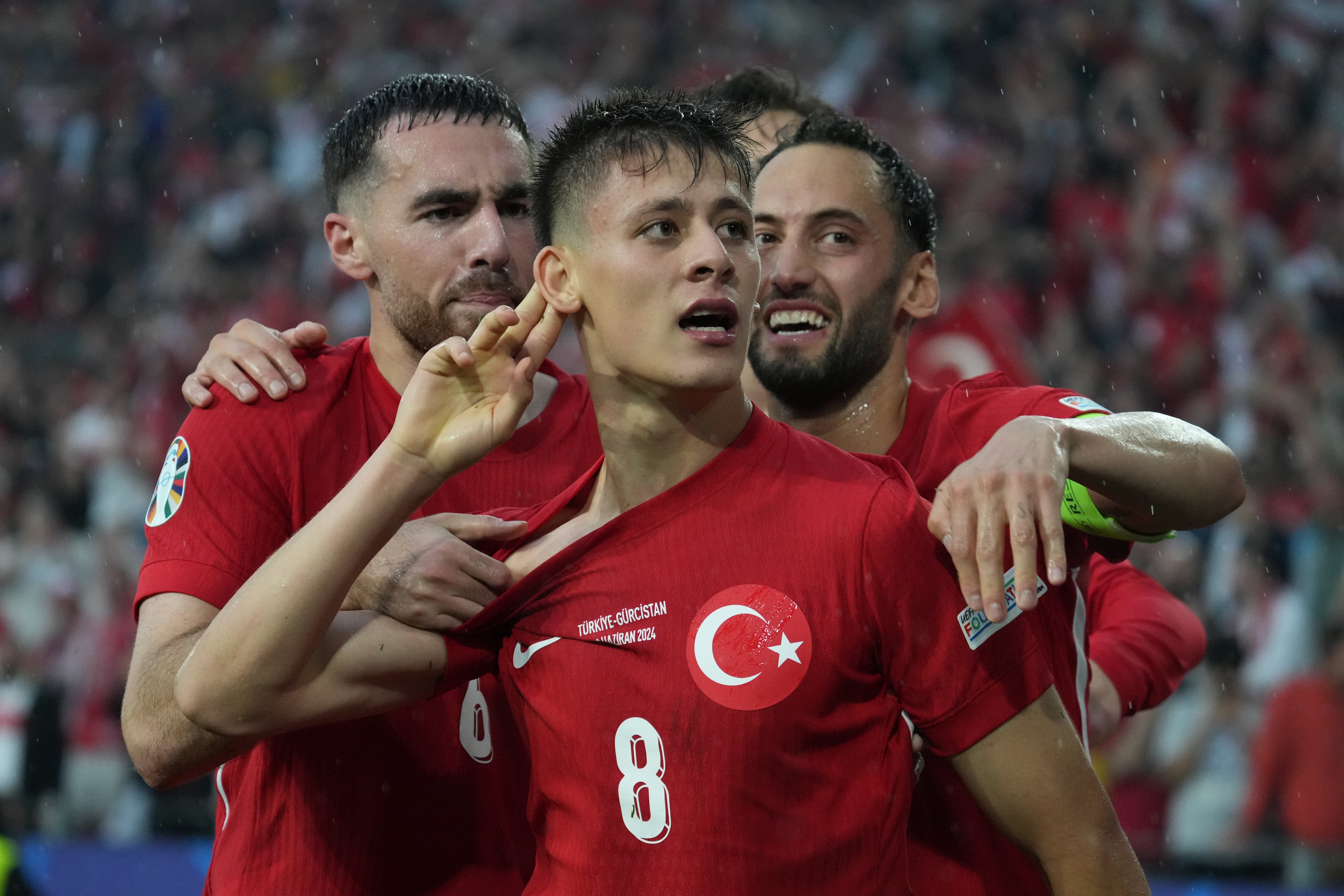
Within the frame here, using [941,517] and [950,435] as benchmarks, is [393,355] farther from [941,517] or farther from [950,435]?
[941,517]

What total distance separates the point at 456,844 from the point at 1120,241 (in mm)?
8455

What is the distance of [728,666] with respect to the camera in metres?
2.46

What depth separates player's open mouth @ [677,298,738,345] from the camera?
2607 millimetres

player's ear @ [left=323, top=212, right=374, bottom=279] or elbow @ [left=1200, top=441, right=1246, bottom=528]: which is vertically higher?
player's ear @ [left=323, top=212, right=374, bottom=279]

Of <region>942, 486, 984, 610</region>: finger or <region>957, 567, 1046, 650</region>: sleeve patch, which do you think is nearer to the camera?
<region>942, 486, 984, 610</region>: finger

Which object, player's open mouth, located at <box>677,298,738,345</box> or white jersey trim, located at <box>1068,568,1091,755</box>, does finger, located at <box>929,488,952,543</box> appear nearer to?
player's open mouth, located at <box>677,298,738,345</box>

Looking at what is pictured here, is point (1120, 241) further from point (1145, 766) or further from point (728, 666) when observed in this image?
point (728, 666)

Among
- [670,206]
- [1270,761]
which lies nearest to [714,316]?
[670,206]

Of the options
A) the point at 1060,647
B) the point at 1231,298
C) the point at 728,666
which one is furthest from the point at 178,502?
the point at 1231,298

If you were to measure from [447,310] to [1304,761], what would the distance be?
17.0ft

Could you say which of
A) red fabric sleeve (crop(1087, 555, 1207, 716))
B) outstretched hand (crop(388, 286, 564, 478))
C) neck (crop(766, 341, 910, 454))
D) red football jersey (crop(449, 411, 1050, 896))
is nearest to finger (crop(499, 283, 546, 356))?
outstretched hand (crop(388, 286, 564, 478))

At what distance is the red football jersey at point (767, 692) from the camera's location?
7.95 ft

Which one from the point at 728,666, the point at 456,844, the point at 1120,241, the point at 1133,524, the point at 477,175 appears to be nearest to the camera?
the point at 728,666

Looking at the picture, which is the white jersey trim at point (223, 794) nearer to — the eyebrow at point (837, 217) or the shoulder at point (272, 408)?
the shoulder at point (272, 408)
